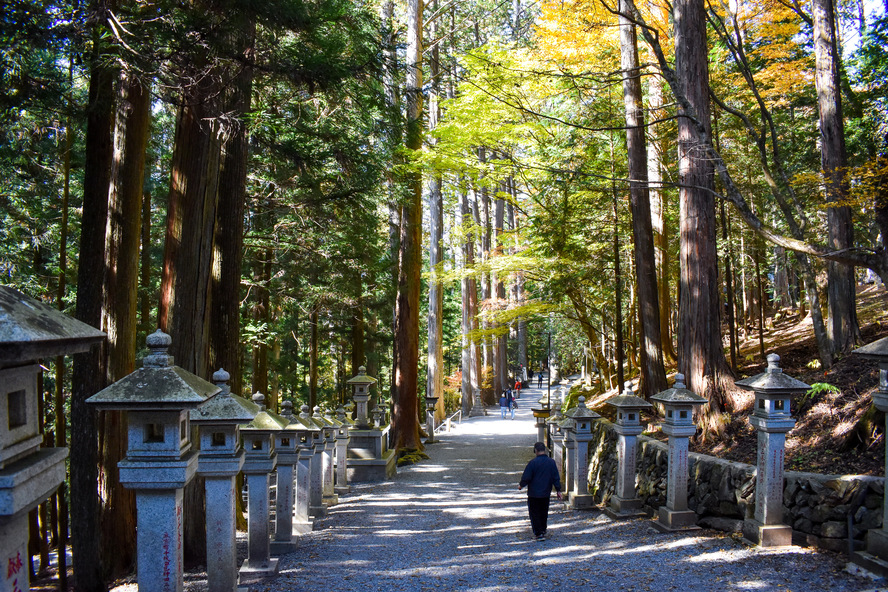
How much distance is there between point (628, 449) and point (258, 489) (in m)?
5.02

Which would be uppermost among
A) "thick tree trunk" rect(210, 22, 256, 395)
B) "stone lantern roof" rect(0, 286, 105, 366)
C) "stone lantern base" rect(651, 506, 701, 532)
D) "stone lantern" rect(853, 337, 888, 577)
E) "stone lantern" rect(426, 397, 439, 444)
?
"thick tree trunk" rect(210, 22, 256, 395)

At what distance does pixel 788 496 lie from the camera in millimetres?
6516

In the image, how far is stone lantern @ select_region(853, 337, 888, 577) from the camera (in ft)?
17.2

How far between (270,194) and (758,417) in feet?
31.7

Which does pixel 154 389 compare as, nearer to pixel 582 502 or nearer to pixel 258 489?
pixel 258 489

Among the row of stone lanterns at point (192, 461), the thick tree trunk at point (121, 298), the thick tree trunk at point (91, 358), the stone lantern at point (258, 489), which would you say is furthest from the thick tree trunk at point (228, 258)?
the stone lantern at point (258, 489)

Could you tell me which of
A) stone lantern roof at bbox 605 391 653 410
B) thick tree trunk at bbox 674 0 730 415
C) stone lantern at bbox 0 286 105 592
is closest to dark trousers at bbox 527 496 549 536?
stone lantern roof at bbox 605 391 653 410

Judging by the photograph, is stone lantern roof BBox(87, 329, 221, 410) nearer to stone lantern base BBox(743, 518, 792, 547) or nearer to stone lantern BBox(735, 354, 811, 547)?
stone lantern BBox(735, 354, 811, 547)

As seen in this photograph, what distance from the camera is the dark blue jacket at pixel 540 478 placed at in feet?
26.6

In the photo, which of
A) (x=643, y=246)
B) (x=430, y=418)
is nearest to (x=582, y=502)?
(x=643, y=246)

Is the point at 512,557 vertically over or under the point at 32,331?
under

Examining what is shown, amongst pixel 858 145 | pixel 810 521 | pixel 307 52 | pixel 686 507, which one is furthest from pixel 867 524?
pixel 858 145

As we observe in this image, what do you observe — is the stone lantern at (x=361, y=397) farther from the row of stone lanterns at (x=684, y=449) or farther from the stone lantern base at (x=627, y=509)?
the stone lantern base at (x=627, y=509)

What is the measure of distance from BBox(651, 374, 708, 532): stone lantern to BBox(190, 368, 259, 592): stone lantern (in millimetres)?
4766
